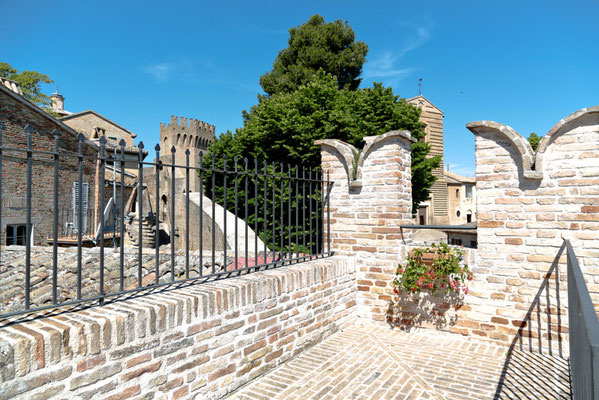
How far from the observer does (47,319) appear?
2523 mm

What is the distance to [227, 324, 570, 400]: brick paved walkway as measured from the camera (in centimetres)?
359

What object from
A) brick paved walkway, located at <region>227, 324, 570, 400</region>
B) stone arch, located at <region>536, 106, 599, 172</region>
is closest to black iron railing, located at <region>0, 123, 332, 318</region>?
brick paved walkway, located at <region>227, 324, 570, 400</region>

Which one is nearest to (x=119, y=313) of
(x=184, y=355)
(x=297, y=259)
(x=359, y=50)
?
(x=184, y=355)

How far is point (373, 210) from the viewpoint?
561cm

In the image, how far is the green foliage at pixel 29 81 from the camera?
24.1m

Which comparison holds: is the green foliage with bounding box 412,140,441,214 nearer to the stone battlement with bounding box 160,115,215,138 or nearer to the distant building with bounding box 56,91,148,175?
the distant building with bounding box 56,91,148,175

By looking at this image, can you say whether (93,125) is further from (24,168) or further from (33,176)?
(33,176)

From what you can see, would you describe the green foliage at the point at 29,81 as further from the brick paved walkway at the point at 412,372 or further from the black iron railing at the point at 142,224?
the brick paved walkway at the point at 412,372

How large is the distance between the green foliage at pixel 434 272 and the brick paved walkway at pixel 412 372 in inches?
26.5

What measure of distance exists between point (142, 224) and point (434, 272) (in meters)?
5.53

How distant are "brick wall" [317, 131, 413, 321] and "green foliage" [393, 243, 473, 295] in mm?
231

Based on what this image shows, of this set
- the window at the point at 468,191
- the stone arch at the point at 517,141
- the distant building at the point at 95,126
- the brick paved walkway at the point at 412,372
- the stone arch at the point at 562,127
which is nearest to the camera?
the brick paved walkway at the point at 412,372

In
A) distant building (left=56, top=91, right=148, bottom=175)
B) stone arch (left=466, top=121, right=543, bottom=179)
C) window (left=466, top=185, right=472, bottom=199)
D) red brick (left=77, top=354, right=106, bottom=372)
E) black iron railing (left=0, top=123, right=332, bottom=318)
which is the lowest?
red brick (left=77, top=354, right=106, bottom=372)

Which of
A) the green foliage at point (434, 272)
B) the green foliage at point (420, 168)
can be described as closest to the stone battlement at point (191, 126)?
the green foliage at point (420, 168)
